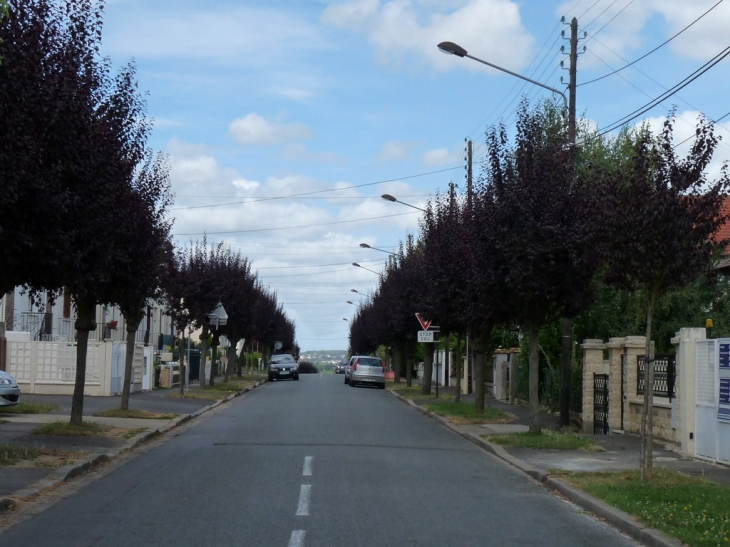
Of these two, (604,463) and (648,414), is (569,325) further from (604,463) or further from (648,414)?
(648,414)

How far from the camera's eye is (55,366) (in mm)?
29891

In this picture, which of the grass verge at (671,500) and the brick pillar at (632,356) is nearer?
the grass verge at (671,500)

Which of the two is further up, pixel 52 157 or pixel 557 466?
pixel 52 157

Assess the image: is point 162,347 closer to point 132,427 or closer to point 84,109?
point 132,427

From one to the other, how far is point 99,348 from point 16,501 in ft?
65.1

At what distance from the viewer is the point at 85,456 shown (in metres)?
15.1

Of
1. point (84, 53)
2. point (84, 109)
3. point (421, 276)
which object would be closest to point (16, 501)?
point (84, 109)

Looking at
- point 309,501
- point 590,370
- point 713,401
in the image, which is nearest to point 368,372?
point 590,370

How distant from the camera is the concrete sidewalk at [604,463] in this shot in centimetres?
1015

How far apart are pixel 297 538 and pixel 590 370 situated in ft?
50.4

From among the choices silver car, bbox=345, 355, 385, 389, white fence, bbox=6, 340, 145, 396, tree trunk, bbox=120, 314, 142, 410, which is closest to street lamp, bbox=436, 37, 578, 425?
tree trunk, bbox=120, 314, 142, 410

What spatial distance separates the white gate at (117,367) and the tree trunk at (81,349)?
11726mm

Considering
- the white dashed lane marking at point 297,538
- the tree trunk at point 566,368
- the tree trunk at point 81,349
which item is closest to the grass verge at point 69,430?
the tree trunk at point 81,349

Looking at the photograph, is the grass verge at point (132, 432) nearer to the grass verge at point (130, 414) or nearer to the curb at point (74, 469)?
the curb at point (74, 469)
